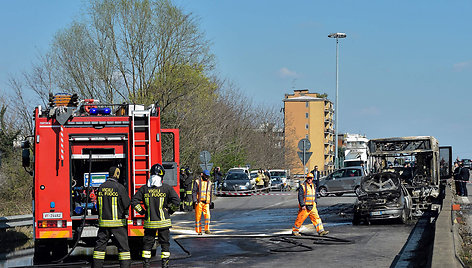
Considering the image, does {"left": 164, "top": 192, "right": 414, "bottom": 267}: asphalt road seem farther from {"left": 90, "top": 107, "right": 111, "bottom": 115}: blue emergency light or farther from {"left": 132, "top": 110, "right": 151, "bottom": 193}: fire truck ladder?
{"left": 90, "top": 107, "right": 111, "bottom": 115}: blue emergency light

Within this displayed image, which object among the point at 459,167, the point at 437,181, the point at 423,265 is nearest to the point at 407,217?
the point at 437,181

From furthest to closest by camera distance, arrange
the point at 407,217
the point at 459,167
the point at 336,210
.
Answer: the point at 459,167 → the point at 336,210 → the point at 407,217

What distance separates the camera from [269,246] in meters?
15.3

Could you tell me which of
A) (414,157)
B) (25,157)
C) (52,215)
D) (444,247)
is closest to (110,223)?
(52,215)

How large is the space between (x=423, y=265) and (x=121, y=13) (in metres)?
29.0

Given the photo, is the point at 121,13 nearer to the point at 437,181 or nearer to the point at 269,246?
the point at 437,181

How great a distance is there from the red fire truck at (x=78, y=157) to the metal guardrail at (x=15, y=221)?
406cm

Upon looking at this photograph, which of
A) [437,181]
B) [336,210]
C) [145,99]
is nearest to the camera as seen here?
[437,181]

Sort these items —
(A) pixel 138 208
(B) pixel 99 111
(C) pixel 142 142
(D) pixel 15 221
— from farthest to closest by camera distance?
(D) pixel 15 221
(B) pixel 99 111
(C) pixel 142 142
(A) pixel 138 208

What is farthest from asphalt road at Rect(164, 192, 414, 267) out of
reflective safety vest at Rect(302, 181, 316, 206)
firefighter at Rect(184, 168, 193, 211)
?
firefighter at Rect(184, 168, 193, 211)

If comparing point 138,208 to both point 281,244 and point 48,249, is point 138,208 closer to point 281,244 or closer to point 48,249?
point 48,249

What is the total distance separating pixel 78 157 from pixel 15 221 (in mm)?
5822

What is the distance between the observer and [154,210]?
10992mm

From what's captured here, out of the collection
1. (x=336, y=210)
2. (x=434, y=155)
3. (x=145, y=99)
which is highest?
(x=145, y=99)
